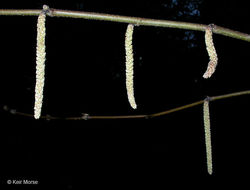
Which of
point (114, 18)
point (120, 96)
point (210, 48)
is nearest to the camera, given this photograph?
point (114, 18)

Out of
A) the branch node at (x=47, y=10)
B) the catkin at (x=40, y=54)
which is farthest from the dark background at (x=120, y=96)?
the branch node at (x=47, y=10)

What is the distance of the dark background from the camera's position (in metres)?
4.02

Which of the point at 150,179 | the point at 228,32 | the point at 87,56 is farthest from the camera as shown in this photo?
the point at 87,56

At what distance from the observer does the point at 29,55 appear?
417cm

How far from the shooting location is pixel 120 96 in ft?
15.4

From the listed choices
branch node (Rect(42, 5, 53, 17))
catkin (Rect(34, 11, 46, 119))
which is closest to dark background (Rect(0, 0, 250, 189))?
catkin (Rect(34, 11, 46, 119))

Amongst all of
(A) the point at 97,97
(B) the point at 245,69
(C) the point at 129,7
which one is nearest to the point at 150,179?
(A) the point at 97,97

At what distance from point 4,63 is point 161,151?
2.96 metres

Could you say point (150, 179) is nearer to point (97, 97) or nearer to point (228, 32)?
point (97, 97)

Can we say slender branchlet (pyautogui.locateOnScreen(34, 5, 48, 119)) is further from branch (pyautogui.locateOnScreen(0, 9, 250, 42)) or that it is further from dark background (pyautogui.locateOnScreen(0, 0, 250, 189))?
dark background (pyautogui.locateOnScreen(0, 0, 250, 189))

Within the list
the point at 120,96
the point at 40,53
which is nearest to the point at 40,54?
the point at 40,53

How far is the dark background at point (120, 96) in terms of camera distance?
13.2ft

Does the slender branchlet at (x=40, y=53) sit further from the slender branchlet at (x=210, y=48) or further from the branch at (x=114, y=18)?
the slender branchlet at (x=210, y=48)

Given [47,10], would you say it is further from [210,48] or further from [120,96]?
[120,96]
